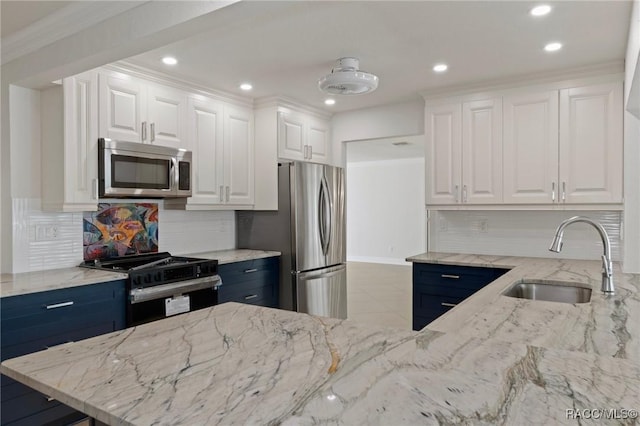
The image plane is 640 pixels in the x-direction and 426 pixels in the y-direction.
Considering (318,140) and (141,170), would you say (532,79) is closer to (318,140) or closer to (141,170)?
(318,140)

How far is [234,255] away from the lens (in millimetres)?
3777

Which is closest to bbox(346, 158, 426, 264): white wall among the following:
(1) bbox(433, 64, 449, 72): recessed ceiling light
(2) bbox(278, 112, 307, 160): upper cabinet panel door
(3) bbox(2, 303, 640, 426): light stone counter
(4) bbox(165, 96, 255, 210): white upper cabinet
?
(2) bbox(278, 112, 307, 160): upper cabinet panel door

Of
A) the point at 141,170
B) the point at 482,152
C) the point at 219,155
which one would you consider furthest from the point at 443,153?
the point at 141,170

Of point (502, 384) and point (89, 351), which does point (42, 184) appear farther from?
point (502, 384)

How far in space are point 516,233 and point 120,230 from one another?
132 inches

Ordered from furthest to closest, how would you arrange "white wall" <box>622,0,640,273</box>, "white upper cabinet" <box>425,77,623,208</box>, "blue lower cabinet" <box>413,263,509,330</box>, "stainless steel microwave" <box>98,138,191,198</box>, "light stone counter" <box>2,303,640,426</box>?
Result: "blue lower cabinet" <box>413,263,509,330</box> < "white upper cabinet" <box>425,77,623,208</box> < "stainless steel microwave" <box>98,138,191,198</box> < "white wall" <box>622,0,640,273</box> < "light stone counter" <box>2,303,640,426</box>

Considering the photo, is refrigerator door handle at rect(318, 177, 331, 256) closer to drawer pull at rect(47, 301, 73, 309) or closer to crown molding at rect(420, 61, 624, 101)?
crown molding at rect(420, 61, 624, 101)

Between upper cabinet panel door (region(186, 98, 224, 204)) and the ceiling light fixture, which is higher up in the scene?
the ceiling light fixture

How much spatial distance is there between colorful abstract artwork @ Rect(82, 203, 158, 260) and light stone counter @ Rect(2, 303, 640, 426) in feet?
7.24

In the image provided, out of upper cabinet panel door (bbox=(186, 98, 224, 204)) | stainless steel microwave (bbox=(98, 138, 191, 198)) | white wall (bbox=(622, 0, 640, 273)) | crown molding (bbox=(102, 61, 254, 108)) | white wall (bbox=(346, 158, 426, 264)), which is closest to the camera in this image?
white wall (bbox=(622, 0, 640, 273))

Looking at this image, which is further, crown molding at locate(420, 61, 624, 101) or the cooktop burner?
crown molding at locate(420, 61, 624, 101)

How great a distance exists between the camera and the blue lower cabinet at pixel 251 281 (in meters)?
3.49

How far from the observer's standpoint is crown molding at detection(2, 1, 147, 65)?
2.17 meters

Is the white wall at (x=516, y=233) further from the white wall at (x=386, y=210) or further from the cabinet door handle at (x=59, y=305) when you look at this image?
the white wall at (x=386, y=210)
